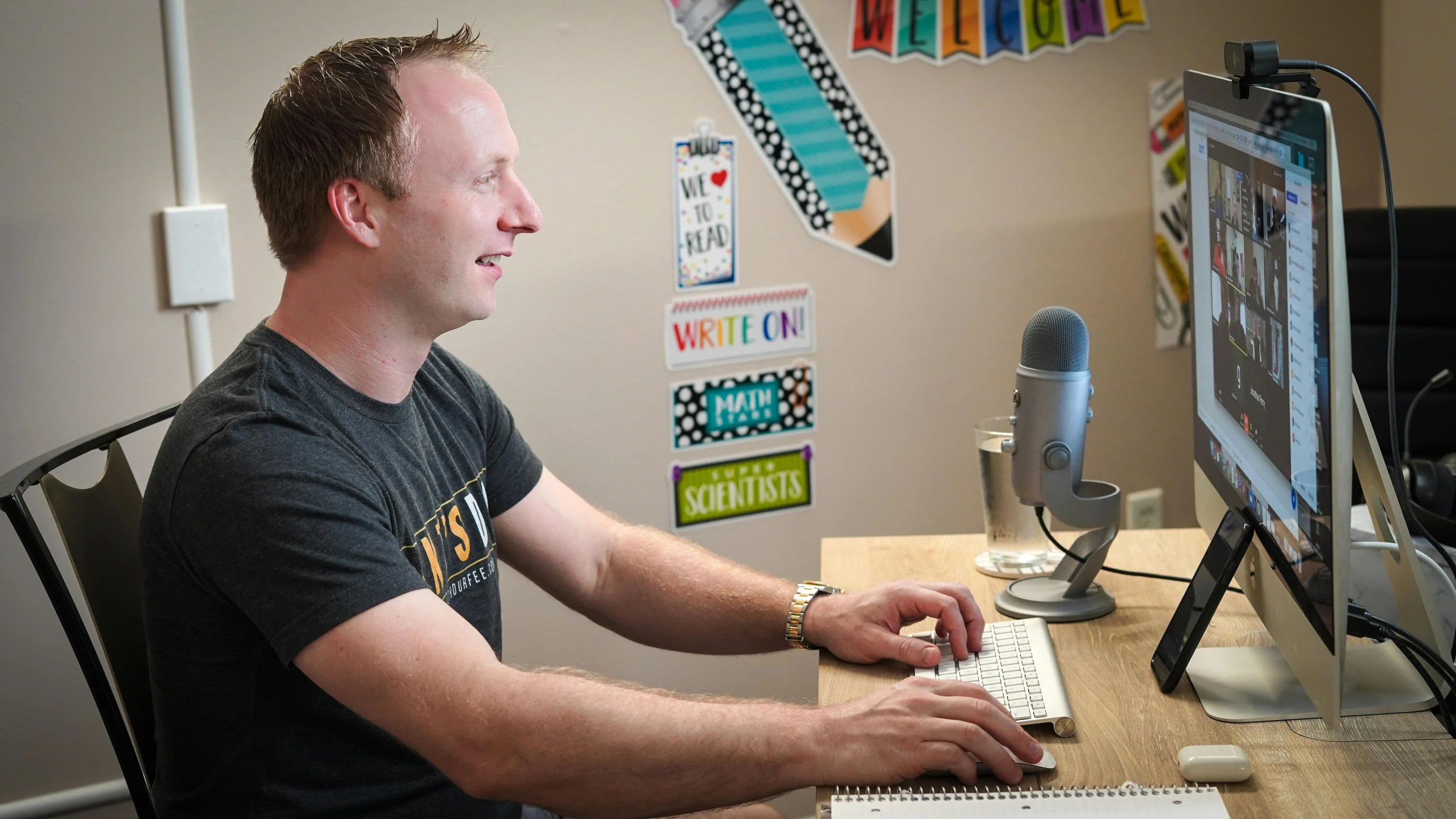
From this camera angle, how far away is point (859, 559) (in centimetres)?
155

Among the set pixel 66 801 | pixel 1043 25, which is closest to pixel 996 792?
pixel 66 801

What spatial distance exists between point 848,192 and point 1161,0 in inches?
31.1

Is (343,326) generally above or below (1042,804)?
above

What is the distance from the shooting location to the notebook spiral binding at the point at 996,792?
3.05 ft

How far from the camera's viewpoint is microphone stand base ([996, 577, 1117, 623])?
1.33 meters

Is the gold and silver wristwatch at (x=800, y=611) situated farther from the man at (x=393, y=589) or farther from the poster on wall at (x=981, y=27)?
the poster on wall at (x=981, y=27)

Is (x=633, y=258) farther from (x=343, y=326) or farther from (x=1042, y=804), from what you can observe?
(x=1042, y=804)

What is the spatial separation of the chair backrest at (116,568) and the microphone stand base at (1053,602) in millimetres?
901

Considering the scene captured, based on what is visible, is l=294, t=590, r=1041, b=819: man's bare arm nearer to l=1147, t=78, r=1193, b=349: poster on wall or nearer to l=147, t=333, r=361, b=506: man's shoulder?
l=147, t=333, r=361, b=506: man's shoulder

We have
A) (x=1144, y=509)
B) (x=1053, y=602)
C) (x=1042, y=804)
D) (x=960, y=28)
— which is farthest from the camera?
(x=1144, y=509)

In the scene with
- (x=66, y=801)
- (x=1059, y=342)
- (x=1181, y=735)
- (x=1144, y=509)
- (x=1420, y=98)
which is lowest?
(x=66, y=801)

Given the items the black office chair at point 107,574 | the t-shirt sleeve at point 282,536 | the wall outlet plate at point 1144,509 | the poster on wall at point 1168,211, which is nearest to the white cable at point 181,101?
the black office chair at point 107,574

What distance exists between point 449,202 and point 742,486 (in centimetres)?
105

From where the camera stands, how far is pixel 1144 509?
255 cm
